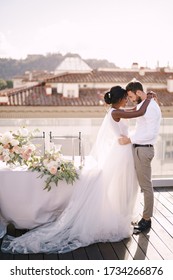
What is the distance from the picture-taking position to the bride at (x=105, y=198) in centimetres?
331

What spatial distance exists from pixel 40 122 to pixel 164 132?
1.58m

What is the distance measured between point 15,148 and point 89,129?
5.70 feet

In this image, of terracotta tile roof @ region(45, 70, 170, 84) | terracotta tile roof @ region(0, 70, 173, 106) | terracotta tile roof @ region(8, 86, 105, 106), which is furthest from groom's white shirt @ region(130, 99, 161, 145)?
terracotta tile roof @ region(45, 70, 170, 84)

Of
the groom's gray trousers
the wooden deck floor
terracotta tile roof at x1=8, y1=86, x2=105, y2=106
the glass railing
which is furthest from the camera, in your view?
terracotta tile roof at x1=8, y1=86, x2=105, y2=106

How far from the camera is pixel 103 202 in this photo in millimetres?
3383

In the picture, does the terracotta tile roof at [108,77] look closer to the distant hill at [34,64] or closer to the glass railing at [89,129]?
the distant hill at [34,64]

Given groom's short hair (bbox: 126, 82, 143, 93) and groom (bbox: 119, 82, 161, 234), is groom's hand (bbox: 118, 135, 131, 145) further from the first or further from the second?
groom's short hair (bbox: 126, 82, 143, 93)

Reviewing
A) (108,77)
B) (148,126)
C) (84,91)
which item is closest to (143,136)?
(148,126)

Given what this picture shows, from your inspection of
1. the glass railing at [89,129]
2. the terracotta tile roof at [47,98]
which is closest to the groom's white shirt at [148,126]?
the glass railing at [89,129]

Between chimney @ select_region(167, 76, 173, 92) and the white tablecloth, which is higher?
chimney @ select_region(167, 76, 173, 92)

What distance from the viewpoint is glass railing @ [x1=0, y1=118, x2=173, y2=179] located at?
Answer: 16.3ft

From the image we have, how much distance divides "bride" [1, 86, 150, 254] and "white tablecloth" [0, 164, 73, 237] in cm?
10

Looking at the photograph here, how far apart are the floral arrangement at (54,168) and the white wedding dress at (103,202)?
0.33 ft

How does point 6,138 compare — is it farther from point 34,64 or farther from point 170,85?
point 170,85
